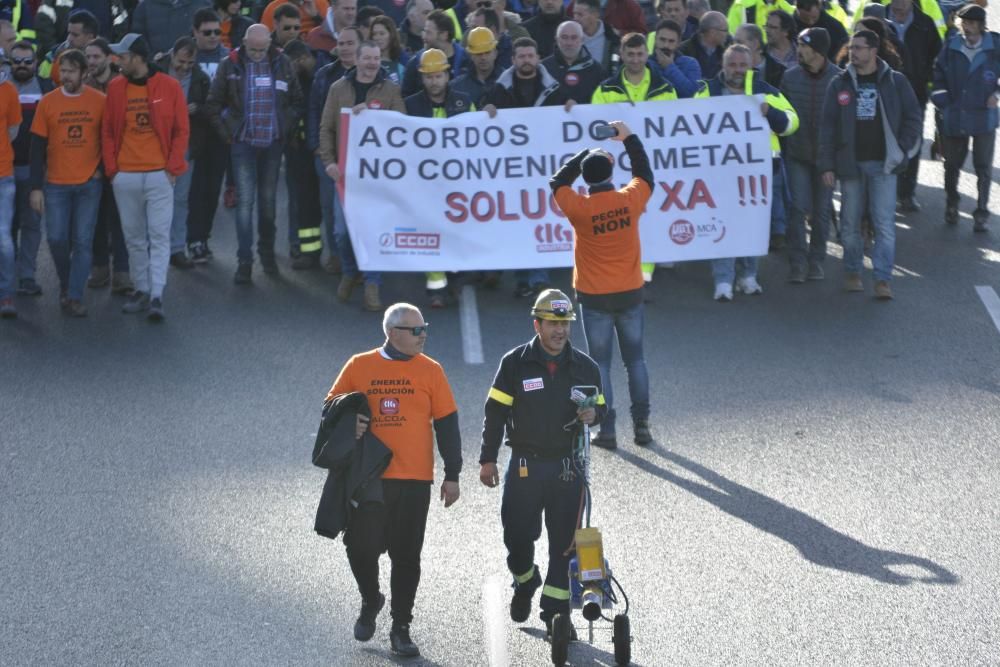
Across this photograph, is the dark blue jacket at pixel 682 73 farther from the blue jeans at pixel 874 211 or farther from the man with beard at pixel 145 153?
the man with beard at pixel 145 153

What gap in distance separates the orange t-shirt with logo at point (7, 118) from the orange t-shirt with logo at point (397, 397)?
6.77 m

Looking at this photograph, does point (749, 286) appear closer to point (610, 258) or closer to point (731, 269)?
point (731, 269)

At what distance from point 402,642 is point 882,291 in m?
7.47

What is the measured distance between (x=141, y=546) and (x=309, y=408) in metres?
2.61

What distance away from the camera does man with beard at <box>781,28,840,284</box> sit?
15.7m

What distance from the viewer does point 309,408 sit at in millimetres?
13328

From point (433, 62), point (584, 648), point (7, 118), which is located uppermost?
point (433, 62)

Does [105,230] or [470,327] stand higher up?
[105,230]

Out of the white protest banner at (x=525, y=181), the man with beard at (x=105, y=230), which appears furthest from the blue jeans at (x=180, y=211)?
the white protest banner at (x=525, y=181)

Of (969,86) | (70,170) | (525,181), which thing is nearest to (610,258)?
(525,181)

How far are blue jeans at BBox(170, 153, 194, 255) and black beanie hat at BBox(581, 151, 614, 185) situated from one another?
19.1ft

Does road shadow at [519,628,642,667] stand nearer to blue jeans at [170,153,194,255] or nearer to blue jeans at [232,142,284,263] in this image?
blue jeans at [232,142,284,263]

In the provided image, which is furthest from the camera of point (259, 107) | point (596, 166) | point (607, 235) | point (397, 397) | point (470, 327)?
point (259, 107)

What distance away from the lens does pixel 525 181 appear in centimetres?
1581
